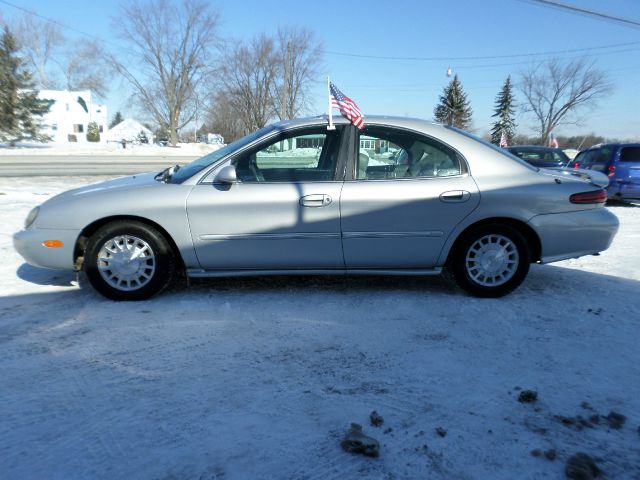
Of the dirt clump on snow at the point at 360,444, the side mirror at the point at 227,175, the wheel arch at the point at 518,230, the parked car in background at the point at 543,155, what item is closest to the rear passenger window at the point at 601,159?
the parked car in background at the point at 543,155

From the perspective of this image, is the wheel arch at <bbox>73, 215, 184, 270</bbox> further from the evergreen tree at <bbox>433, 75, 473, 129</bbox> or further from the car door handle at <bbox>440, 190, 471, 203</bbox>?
the evergreen tree at <bbox>433, 75, 473, 129</bbox>

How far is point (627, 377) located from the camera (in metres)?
2.73

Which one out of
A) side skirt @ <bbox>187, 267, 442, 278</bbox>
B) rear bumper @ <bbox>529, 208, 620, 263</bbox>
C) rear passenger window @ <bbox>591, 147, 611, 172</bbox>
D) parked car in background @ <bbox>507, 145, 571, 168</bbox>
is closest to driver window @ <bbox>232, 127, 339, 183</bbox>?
side skirt @ <bbox>187, 267, 442, 278</bbox>

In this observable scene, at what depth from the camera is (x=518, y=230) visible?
13.4ft

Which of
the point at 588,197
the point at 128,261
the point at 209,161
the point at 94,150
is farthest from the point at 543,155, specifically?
the point at 94,150

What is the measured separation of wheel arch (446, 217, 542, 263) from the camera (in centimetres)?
400

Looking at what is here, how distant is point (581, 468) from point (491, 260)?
2.27m

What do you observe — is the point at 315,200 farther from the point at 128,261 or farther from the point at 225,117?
the point at 225,117

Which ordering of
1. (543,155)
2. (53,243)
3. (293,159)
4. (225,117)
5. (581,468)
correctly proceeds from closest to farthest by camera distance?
(581,468)
(53,243)
(293,159)
(543,155)
(225,117)

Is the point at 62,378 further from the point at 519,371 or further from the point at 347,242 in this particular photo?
the point at 519,371

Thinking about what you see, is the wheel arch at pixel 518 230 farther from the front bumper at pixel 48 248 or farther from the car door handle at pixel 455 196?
the front bumper at pixel 48 248

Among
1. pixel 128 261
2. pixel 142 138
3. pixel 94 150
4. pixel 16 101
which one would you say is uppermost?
pixel 16 101

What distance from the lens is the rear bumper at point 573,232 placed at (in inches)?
158

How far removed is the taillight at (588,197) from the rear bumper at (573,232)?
0.09m
